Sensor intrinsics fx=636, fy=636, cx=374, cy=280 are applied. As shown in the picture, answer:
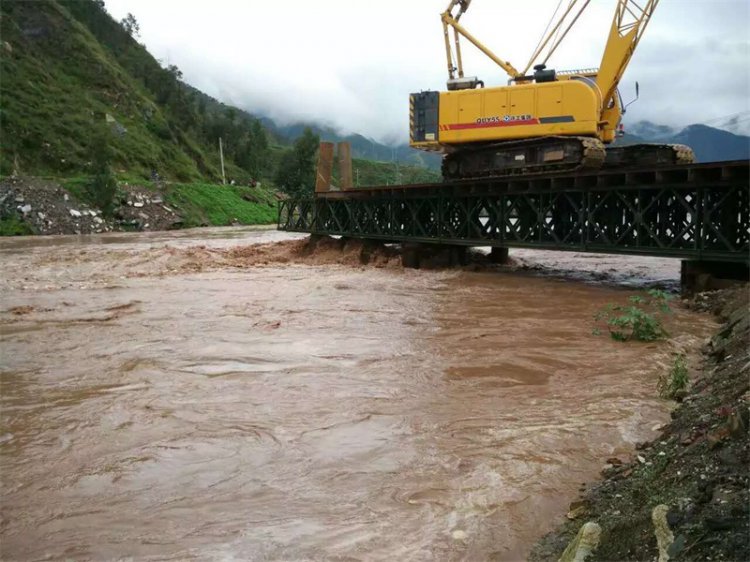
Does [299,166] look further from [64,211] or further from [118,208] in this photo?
[64,211]

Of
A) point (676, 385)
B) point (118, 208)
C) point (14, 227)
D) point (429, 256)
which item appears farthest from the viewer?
point (118, 208)

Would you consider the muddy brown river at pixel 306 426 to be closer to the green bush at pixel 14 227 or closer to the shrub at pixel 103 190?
the green bush at pixel 14 227

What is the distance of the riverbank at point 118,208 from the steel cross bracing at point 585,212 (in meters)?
25.0

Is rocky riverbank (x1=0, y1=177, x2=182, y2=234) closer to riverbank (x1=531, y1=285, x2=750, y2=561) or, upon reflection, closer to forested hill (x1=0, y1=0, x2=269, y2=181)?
forested hill (x1=0, y1=0, x2=269, y2=181)

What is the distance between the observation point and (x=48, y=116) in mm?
58375

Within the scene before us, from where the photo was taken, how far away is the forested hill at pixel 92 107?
2131 inches

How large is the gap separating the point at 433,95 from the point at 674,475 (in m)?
17.6

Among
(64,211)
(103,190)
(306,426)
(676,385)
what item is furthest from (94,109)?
(676,385)

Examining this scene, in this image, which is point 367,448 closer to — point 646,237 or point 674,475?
point 674,475

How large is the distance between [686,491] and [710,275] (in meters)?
13.2

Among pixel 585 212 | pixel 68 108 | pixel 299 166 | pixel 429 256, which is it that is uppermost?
pixel 68 108

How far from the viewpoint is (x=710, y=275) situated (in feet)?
49.7

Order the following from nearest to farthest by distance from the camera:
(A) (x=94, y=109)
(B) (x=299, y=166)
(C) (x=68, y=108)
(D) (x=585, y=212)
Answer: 1. (D) (x=585, y=212)
2. (C) (x=68, y=108)
3. (A) (x=94, y=109)
4. (B) (x=299, y=166)

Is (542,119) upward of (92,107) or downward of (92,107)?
downward
